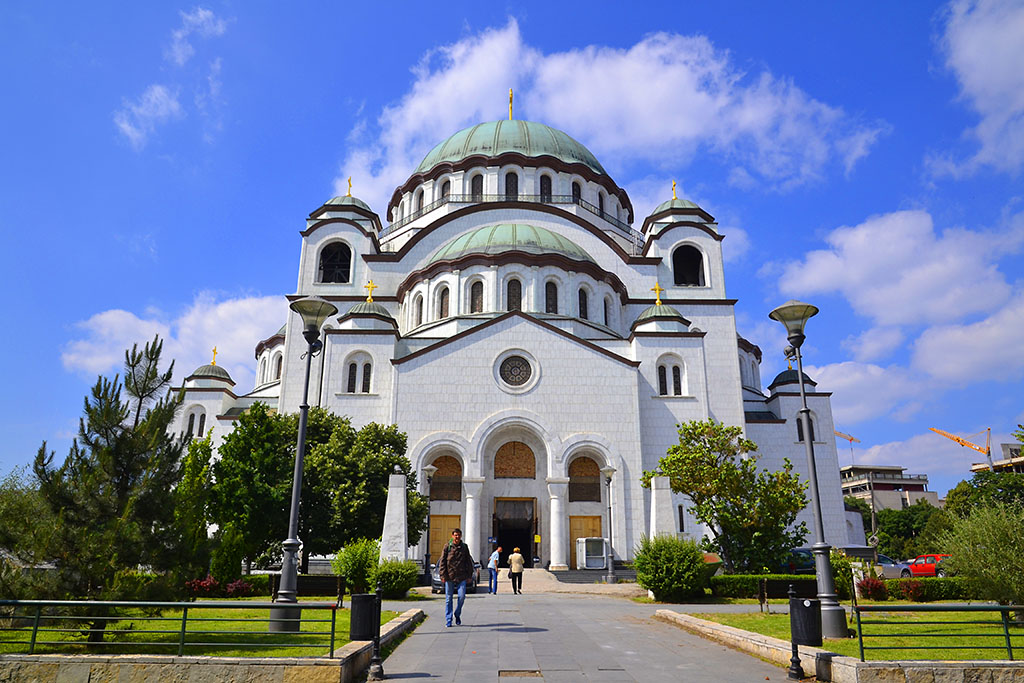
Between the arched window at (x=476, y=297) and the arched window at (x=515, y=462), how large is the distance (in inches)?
265

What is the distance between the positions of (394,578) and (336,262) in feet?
78.8

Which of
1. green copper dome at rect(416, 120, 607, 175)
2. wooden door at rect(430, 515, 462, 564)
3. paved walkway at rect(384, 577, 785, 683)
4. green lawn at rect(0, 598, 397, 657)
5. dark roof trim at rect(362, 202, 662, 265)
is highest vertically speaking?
green copper dome at rect(416, 120, 607, 175)

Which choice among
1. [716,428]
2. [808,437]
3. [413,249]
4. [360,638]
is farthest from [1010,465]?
[360,638]

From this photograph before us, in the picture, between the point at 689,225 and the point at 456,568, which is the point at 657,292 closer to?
the point at 689,225

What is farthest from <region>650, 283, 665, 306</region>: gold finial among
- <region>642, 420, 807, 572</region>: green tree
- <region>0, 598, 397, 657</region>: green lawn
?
<region>0, 598, 397, 657</region>: green lawn

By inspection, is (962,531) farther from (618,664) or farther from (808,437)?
(618,664)

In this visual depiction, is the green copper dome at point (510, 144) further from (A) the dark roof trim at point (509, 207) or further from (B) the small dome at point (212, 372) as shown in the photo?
(B) the small dome at point (212, 372)

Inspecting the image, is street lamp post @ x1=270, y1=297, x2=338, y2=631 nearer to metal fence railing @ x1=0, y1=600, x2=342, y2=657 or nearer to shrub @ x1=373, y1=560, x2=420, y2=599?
metal fence railing @ x1=0, y1=600, x2=342, y2=657

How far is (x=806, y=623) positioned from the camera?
26.9 ft

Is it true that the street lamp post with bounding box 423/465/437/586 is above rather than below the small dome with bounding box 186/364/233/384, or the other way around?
Result: below

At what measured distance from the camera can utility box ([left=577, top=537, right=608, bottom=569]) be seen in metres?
24.7

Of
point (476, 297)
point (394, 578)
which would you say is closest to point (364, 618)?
point (394, 578)

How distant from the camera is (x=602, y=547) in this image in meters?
25.0

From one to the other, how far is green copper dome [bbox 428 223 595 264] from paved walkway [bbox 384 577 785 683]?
20.7m
